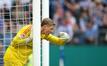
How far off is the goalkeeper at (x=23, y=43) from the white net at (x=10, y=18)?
57 centimetres

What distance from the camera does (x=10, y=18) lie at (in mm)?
8375

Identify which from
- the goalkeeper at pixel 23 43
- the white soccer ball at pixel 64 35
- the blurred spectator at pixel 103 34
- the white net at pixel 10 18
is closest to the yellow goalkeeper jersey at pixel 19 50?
the goalkeeper at pixel 23 43

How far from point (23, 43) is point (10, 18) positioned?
105cm

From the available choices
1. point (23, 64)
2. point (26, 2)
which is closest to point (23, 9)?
point (26, 2)

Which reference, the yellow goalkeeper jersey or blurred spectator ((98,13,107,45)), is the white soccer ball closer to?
the yellow goalkeeper jersey

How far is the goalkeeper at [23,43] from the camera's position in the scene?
7.41 m

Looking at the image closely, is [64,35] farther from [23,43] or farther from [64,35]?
[23,43]

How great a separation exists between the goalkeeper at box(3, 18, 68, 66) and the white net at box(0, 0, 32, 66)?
57cm

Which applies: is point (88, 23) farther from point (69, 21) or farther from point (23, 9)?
point (23, 9)

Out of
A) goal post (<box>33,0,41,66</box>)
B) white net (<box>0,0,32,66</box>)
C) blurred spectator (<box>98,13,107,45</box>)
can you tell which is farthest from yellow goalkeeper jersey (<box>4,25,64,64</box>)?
blurred spectator (<box>98,13,107,45</box>)

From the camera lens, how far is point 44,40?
8.16 meters

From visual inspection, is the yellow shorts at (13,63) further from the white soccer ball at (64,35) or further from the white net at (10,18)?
the white soccer ball at (64,35)

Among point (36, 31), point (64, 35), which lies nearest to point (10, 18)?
point (64, 35)

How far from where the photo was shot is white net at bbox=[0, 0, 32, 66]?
8.19 metres
